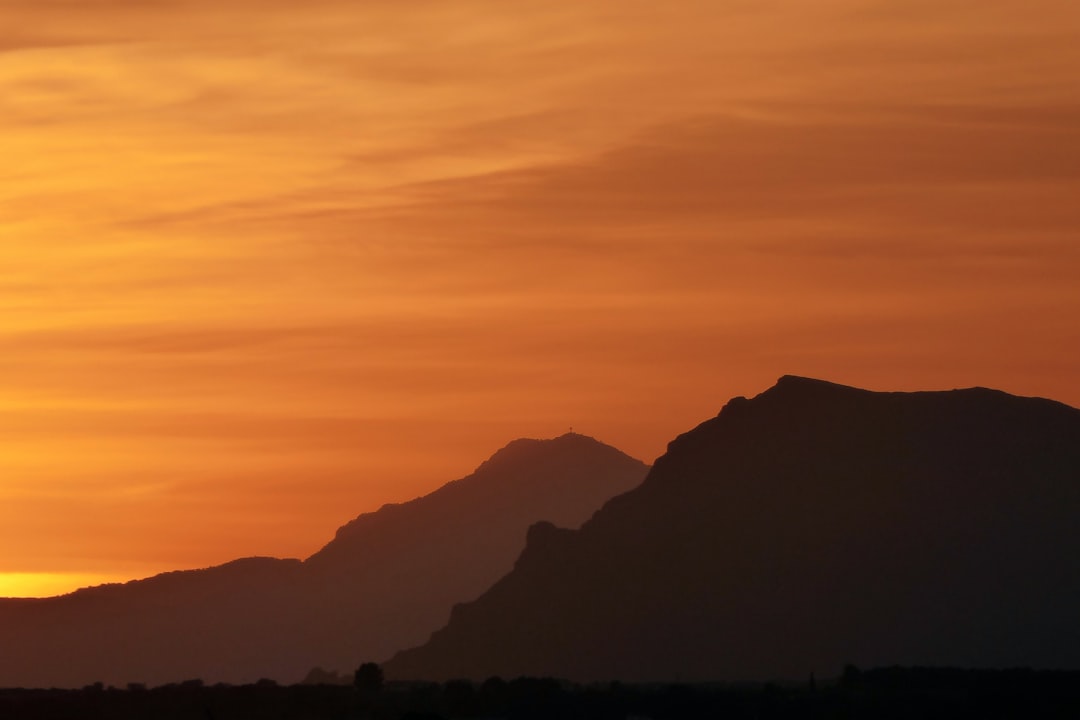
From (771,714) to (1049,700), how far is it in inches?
910

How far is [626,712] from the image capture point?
197 m

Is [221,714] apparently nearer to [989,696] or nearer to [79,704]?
[79,704]

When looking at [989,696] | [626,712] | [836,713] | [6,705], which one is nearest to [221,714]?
[6,705]

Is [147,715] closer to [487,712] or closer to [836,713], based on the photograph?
[487,712]

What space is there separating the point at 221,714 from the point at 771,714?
149 ft

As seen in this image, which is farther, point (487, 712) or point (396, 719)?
point (487, 712)

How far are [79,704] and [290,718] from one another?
22946 mm

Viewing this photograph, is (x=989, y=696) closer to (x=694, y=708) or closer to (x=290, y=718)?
(x=694, y=708)

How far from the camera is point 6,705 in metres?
187

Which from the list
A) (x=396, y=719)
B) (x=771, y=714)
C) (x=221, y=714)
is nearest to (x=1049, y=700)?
(x=771, y=714)

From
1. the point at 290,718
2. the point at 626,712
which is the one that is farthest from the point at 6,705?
the point at 626,712

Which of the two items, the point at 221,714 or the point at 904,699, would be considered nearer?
the point at 221,714

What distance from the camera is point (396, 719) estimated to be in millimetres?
177125

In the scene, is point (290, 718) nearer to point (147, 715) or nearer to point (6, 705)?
point (147, 715)
